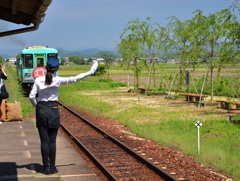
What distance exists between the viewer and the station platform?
25.0ft

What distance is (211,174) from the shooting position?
8.44 metres

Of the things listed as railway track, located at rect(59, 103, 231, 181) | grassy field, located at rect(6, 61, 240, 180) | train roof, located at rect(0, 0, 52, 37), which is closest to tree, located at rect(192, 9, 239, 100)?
grassy field, located at rect(6, 61, 240, 180)

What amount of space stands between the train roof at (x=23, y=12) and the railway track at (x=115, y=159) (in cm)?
294

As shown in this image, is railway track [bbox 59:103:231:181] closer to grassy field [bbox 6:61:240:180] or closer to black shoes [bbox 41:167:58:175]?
grassy field [bbox 6:61:240:180]

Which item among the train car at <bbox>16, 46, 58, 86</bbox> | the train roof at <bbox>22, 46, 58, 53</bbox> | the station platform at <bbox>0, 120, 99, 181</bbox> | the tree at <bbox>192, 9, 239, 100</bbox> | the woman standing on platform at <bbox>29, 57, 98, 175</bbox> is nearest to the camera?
the woman standing on platform at <bbox>29, 57, 98, 175</bbox>

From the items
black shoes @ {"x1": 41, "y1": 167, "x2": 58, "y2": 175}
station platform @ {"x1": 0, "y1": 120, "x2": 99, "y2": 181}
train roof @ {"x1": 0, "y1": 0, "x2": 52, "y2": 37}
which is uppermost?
train roof @ {"x1": 0, "y1": 0, "x2": 52, "y2": 37}

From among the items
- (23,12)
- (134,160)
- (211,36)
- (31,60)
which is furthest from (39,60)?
(23,12)

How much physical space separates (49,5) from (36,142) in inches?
249

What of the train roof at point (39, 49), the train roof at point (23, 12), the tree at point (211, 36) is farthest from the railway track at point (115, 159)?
the train roof at point (39, 49)

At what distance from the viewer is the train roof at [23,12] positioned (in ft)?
19.2

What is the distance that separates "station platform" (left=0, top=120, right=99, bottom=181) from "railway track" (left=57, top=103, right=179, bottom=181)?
0.41m

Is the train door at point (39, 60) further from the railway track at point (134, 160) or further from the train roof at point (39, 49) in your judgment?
the railway track at point (134, 160)

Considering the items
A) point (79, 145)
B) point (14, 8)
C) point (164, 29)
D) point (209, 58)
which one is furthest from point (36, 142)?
point (164, 29)

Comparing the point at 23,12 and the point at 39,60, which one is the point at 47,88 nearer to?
the point at 23,12
